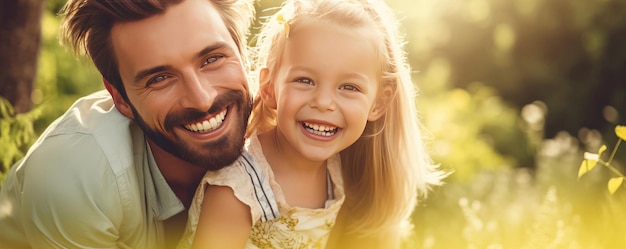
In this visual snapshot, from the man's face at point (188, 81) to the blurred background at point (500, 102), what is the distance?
49.2 inches

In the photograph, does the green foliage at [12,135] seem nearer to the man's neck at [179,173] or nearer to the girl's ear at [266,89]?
the man's neck at [179,173]

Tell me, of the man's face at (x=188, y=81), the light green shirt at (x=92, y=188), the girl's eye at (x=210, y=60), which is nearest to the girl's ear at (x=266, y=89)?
the man's face at (x=188, y=81)

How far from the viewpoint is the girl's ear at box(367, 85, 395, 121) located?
3139 mm

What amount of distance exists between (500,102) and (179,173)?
24.1ft

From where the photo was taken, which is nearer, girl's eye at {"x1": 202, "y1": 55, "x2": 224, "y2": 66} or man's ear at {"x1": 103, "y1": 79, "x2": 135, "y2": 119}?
girl's eye at {"x1": 202, "y1": 55, "x2": 224, "y2": 66}

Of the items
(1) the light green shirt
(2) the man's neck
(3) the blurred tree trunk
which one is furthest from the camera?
(3) the blurred tree trunk

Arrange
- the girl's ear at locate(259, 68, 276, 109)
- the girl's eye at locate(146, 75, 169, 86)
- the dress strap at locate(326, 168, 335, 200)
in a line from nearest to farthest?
the girl's eye at locate(146, 75, 169, 86) → the girl's ear at locate(259, 68, 276, 109) → the dress strap at locate(326, 168, 335, 200)

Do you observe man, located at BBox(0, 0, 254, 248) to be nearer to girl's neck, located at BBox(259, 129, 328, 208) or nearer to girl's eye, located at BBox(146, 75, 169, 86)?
girl's eye, located at BBox(146, 75, 169, 86)

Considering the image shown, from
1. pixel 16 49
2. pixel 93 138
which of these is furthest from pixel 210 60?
pixel 16 49

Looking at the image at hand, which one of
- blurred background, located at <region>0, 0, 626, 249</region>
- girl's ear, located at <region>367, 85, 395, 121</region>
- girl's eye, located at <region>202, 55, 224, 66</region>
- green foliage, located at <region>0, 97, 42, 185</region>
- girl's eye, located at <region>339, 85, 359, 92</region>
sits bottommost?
blurred background, located at <region>0, 0, 626, 249</region>

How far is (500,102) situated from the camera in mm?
9945

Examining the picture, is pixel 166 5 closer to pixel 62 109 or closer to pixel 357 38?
pixel 357 38

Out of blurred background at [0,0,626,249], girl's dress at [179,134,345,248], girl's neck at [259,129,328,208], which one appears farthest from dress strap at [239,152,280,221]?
blurred background at [0,0,626,249]

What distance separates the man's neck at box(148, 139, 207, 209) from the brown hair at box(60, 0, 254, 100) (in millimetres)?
281
